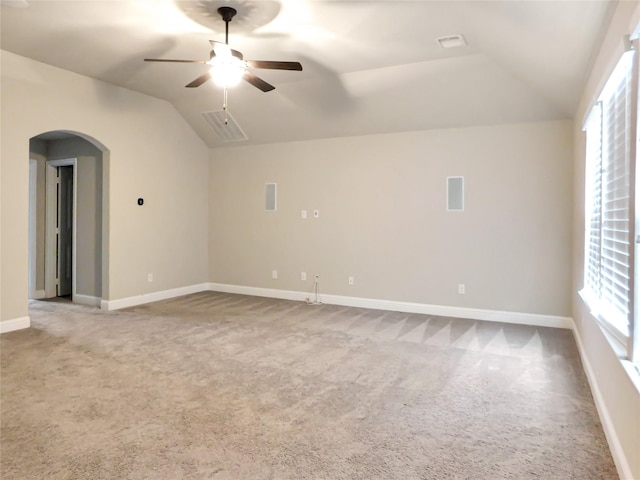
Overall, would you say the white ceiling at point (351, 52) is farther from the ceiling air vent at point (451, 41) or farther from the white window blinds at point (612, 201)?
the white window blinds at point (612, 201)

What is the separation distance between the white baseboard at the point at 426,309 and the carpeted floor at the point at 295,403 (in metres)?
0.25

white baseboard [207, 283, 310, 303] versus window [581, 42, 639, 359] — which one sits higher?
window [581, 42, 639, 359]

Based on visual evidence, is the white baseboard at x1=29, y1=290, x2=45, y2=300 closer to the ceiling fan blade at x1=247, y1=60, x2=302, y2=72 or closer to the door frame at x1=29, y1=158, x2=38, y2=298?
the door frame at x1=29, y1=158, x2=38, y2=298

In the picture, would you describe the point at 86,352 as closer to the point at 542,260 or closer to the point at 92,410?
the point at 92,410

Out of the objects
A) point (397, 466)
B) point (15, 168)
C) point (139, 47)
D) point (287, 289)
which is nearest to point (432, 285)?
point (287, 289)

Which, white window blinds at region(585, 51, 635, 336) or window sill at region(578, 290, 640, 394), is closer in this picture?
window sill at region(578, 290, 640, 394)

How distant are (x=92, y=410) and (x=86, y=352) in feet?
4.56

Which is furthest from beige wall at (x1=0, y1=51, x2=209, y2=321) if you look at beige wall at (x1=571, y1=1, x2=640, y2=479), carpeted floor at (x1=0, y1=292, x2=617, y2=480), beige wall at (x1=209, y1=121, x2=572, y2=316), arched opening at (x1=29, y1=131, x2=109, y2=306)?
beige wall at (x1=571, y1=1, x2=640, y2=479)

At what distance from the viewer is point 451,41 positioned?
3932 mm

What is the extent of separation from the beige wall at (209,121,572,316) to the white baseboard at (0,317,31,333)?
10.1 ft

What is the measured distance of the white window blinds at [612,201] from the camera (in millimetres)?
2133

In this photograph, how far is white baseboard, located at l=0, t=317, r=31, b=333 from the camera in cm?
451

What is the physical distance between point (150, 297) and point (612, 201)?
586 cm

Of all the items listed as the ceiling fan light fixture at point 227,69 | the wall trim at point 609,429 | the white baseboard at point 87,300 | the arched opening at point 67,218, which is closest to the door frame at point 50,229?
the arched opening at point 67,218
